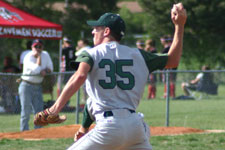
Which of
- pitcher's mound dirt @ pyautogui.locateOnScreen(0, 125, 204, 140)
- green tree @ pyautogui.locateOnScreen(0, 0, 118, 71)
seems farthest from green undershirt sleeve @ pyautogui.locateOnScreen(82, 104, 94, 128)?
green tree @ pyautogui.locateOnScreen(0, 0, 118, 71)

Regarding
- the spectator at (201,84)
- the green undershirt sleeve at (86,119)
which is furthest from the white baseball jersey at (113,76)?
the spectator at (201,84)

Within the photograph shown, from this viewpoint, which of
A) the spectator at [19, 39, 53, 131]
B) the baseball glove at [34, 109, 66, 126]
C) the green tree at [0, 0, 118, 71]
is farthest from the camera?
the green tree at [0, 0, 118, 71]

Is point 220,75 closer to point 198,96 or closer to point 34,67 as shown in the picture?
point 198,96

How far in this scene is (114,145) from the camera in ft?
13.5

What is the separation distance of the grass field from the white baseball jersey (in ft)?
13.1

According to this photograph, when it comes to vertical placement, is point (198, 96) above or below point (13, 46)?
below

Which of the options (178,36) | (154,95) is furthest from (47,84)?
(178,36)

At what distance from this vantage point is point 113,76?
4.14 m

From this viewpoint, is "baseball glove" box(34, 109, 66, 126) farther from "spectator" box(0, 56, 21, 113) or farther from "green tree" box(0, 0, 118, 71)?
"green tree" box(0, 0, 118, 71)

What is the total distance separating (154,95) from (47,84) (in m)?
4.20

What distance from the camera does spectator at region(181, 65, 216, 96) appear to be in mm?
11922

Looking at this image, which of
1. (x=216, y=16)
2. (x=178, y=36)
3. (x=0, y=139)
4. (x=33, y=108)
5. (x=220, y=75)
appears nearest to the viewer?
(x=178, y=36)

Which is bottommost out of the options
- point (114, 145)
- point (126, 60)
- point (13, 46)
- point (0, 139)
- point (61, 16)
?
point (0, 139)

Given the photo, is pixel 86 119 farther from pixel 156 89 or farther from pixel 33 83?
pixel 156 89
